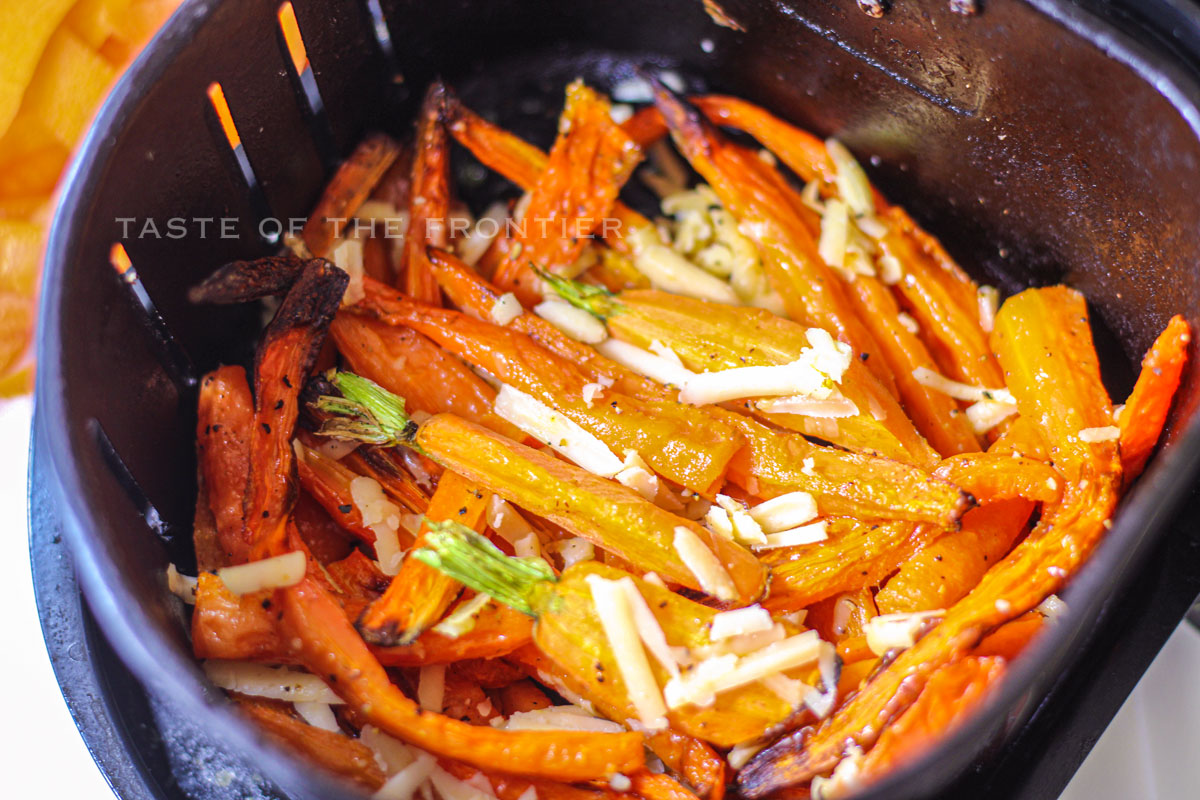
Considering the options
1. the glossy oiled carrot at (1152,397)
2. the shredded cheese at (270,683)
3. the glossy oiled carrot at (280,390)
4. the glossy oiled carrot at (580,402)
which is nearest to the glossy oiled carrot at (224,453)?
the glossy oiled carrot at (280,390)

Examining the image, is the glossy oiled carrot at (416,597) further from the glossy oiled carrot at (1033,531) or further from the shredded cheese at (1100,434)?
the shredded cheese at (1100,434)

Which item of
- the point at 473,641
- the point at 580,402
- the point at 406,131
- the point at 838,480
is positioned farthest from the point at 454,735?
the point at 406,131

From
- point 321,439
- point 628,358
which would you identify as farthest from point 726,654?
point 321,439

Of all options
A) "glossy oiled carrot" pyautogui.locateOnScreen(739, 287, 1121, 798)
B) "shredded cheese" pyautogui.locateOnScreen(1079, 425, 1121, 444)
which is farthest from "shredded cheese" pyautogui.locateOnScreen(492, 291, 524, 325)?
"shredded cheese" pyautogui.locateOnScreen(1079, 425, 1121, 444)

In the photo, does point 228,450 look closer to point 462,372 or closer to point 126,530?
point 126,530

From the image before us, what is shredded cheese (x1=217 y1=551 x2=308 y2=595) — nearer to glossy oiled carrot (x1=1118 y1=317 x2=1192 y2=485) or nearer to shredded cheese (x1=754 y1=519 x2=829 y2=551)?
shredded cheese (x1=754 y1=519 x2=829 y2=551)
